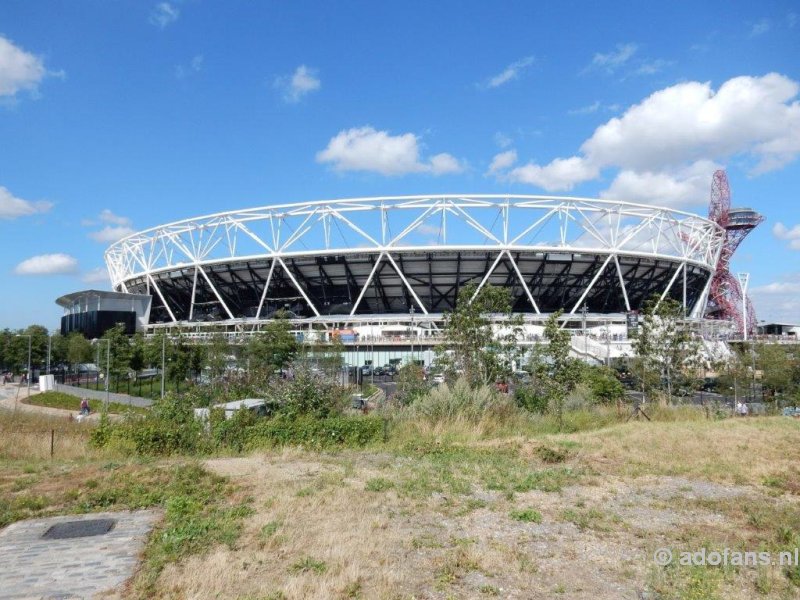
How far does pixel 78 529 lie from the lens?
21.1 ft

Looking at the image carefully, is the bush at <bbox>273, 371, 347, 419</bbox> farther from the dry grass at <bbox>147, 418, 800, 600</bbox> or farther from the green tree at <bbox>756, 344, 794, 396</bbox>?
the green tree at <bbox>756, 344, 794, 396</bbox>

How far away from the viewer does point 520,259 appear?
49.7 meters

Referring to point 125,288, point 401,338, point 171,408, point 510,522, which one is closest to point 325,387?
point 171,408

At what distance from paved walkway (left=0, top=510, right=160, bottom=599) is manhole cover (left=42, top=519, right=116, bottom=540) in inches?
3.0

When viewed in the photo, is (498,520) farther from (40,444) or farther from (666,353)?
(666,353)

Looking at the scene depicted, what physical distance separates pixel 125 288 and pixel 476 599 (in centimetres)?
7001

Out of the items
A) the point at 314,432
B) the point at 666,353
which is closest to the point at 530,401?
the point at 314,432

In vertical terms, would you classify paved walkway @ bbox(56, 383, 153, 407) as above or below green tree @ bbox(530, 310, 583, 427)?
below

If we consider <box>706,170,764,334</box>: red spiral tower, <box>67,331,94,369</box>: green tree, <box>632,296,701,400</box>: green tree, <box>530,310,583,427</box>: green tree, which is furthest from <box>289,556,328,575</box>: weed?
<box>706,170,764,334</box>: red spiral tower

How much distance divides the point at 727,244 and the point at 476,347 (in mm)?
78615

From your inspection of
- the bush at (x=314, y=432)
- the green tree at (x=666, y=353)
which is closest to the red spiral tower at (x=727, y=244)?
the green tree at (x=666, y=353)

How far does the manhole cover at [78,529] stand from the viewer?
6.20 meters

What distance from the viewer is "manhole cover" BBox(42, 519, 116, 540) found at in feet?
20.4

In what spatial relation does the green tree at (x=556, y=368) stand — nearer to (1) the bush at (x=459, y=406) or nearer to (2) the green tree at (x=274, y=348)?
(1) the bush at (x=459, y=406)
